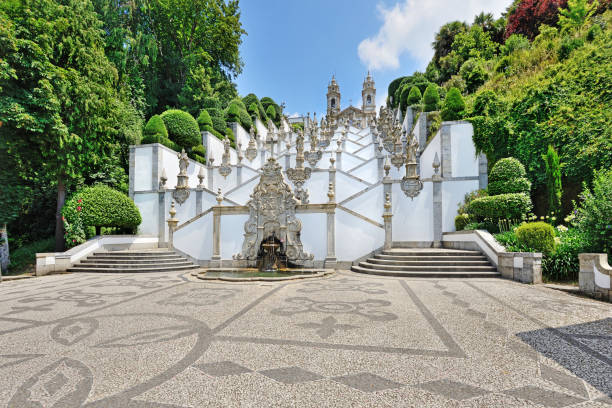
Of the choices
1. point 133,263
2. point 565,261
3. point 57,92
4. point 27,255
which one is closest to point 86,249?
point 133,263

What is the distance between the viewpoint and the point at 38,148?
1210 cm

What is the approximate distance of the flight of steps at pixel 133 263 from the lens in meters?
11.3

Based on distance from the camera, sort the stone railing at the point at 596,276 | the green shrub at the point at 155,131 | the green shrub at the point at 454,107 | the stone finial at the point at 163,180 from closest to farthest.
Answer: the stone railing at the point at 596,276, the green shrub at the point at 454,107, the stone finial at the point at 163,180, the green shrub at the point at 155,131

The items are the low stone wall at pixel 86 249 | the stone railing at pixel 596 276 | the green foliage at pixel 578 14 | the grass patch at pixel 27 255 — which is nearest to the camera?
the stone railing at pixel 596 276

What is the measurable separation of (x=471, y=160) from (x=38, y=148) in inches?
805

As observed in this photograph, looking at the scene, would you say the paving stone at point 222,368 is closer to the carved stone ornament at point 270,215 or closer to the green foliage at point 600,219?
the carved stone ornament at point 270,215

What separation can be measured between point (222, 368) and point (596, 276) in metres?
7.93

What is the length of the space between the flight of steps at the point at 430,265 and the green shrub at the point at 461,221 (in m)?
2.42

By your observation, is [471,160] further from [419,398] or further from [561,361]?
[419,398]

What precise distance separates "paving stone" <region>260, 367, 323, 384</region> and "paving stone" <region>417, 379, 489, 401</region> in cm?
100

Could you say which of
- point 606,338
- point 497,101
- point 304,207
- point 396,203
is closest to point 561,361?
point 606,338

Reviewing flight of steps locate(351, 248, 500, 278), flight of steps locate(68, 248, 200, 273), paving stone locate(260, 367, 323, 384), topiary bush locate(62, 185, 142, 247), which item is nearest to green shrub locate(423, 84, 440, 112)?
flight of steps locate(351, 248, 500, 278)

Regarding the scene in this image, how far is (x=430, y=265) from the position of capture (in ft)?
31.6

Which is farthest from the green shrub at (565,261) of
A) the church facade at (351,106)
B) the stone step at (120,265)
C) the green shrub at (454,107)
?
the church facade at (351,106)
